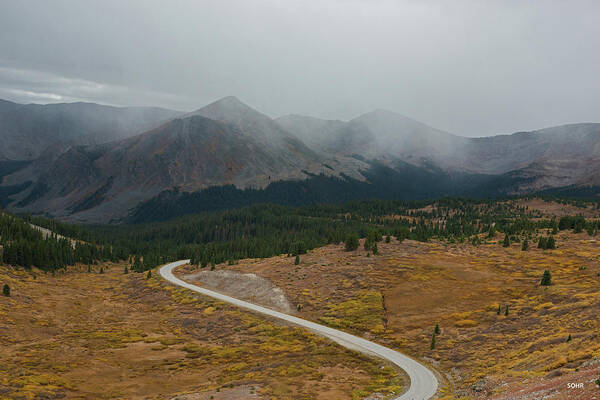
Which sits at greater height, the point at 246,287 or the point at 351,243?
the point at 351,243

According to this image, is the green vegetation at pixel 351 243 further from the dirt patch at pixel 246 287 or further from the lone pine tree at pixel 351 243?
the dirt patch at pixel 246 287

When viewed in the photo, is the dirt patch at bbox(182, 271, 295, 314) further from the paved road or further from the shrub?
the shrub

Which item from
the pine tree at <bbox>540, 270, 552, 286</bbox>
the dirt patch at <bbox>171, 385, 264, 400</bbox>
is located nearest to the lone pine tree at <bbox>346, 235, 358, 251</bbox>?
the pine tree at <bbox>540, 270, 552, 286</bbox>

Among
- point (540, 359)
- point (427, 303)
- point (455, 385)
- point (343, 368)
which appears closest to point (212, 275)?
point (427, 303)

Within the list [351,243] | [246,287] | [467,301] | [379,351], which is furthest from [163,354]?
[351,243]

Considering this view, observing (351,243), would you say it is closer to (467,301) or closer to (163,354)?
(467,301)

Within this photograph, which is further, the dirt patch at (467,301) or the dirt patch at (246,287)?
the dirt patch at (246,287)

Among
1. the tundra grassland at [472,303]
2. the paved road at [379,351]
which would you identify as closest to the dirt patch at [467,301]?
the tundra grassland at [472,303]

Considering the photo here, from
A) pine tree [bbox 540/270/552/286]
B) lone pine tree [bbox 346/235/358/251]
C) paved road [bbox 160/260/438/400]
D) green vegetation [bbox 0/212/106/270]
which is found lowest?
green vegetation [bbox 0/212/106/270]

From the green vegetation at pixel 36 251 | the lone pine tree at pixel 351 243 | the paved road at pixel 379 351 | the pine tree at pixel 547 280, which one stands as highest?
the pine tree at pixel 547 280
